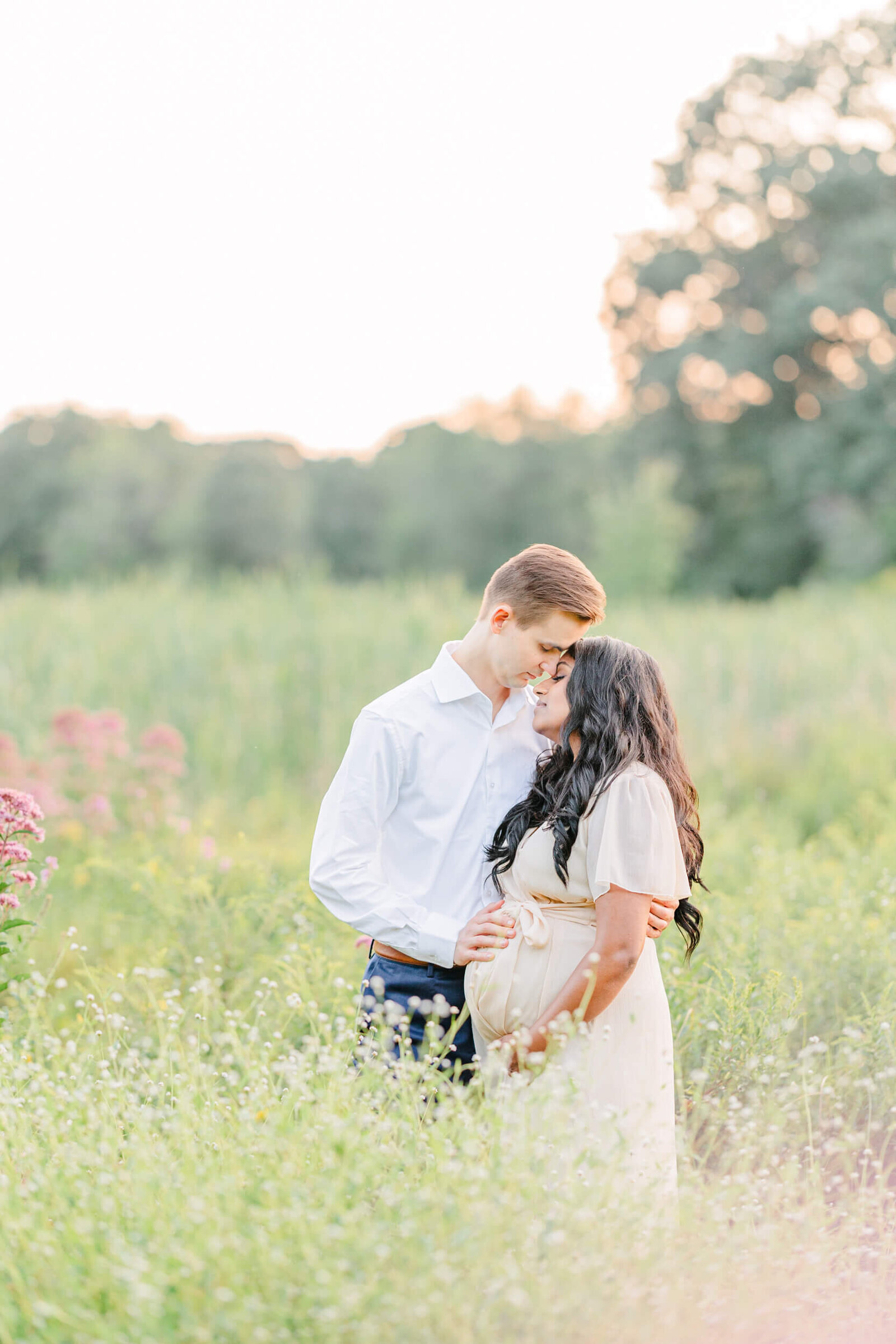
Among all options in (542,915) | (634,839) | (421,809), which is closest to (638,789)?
(634,839)

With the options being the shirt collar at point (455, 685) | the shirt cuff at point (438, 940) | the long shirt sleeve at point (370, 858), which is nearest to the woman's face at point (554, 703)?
the shirt collar at point (455, 685)

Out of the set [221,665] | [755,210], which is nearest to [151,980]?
[221,665]

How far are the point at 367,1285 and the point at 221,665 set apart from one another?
865 centimetres

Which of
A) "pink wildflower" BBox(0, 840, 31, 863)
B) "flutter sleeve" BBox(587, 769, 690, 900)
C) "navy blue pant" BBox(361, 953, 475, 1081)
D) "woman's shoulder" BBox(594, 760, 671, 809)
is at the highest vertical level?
"woman's shoulder" BBox(594, 760, 671, 809)

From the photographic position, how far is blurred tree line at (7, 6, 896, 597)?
30828mm

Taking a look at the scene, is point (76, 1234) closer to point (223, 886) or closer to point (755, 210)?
point (223, 886)

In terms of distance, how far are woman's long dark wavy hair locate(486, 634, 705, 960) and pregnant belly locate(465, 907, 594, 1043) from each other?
0.14 m

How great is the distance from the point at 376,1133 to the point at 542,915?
71 centimetres

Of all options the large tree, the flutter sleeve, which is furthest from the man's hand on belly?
the large tree

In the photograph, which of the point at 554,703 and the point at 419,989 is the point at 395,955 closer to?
the point at 419,989

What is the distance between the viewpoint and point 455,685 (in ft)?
10.5

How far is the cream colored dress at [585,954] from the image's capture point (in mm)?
2730

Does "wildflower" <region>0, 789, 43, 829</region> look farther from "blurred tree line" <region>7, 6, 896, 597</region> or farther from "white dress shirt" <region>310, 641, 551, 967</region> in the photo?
"blurred tree line" <region>7, 6, 896, 597</region>

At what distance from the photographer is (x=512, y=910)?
2992 millimetres
